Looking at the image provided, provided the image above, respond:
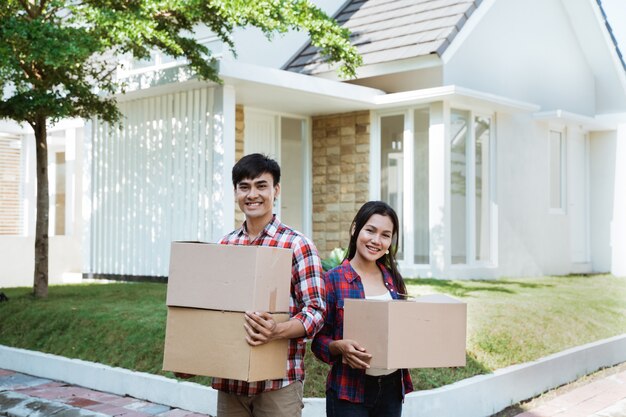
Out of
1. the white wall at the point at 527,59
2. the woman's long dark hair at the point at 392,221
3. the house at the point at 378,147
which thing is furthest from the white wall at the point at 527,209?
the woman's long dark hair at the point at 392,221

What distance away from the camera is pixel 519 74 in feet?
45.3

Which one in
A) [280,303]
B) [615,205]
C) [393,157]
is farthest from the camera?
[615,205]

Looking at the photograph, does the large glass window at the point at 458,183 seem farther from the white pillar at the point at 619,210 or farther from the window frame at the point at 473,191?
the white pillar at the point at 619,210

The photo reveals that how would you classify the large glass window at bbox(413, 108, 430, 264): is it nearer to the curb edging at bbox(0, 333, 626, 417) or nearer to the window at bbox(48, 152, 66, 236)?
the curb edging at bbox(0, 333, 626, 417)

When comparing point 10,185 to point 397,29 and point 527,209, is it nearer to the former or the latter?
point 397,29

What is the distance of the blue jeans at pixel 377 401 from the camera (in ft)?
9.85

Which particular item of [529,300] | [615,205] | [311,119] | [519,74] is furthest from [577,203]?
[529,300]

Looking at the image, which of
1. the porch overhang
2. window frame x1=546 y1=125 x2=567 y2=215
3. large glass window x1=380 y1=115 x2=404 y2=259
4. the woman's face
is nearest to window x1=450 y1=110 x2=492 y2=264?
large glass window x1=380 y1=115 x2=404 y2=259

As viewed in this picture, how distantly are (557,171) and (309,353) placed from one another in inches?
397

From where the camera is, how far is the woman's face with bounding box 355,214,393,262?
3.10 metres

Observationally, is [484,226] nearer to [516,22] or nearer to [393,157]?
[393,157]

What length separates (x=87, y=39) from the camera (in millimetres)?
7707

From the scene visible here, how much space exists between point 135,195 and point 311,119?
11.2ft

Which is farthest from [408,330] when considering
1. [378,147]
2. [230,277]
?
[378,147]
